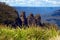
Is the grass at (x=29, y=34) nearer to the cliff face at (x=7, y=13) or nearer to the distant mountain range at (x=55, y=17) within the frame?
the distant mountain range at (x=55, y=17)

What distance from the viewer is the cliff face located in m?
12.7

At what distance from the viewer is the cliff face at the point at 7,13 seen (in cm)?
1266

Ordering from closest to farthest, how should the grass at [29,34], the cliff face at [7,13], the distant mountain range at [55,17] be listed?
the grass at [29,34] → the distant mountain range at [55,17] → the cliff face at [7,13]

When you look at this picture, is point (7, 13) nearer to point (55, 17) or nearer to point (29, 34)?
point (55, 17)

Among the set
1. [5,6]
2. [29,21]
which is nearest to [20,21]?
[29,21]

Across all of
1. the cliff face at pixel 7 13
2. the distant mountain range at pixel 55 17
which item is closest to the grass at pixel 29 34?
the distant mountain range at pixel 55 17

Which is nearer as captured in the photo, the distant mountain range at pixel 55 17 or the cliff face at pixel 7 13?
the distant mountain range at pixel 55 17

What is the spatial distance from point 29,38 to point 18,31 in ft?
1.71

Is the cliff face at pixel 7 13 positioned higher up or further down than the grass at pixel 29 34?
further down

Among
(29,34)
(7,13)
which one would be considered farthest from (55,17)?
(29,34)

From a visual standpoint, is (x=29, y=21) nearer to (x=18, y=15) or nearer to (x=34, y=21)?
(x=34, y=21)

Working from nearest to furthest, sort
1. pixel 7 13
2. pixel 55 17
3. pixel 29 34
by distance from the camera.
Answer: pixel 29 34 → pixel 55 17 → pixel 7 13

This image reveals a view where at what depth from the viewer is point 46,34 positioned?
8.77 m

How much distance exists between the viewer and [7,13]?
1308cm
